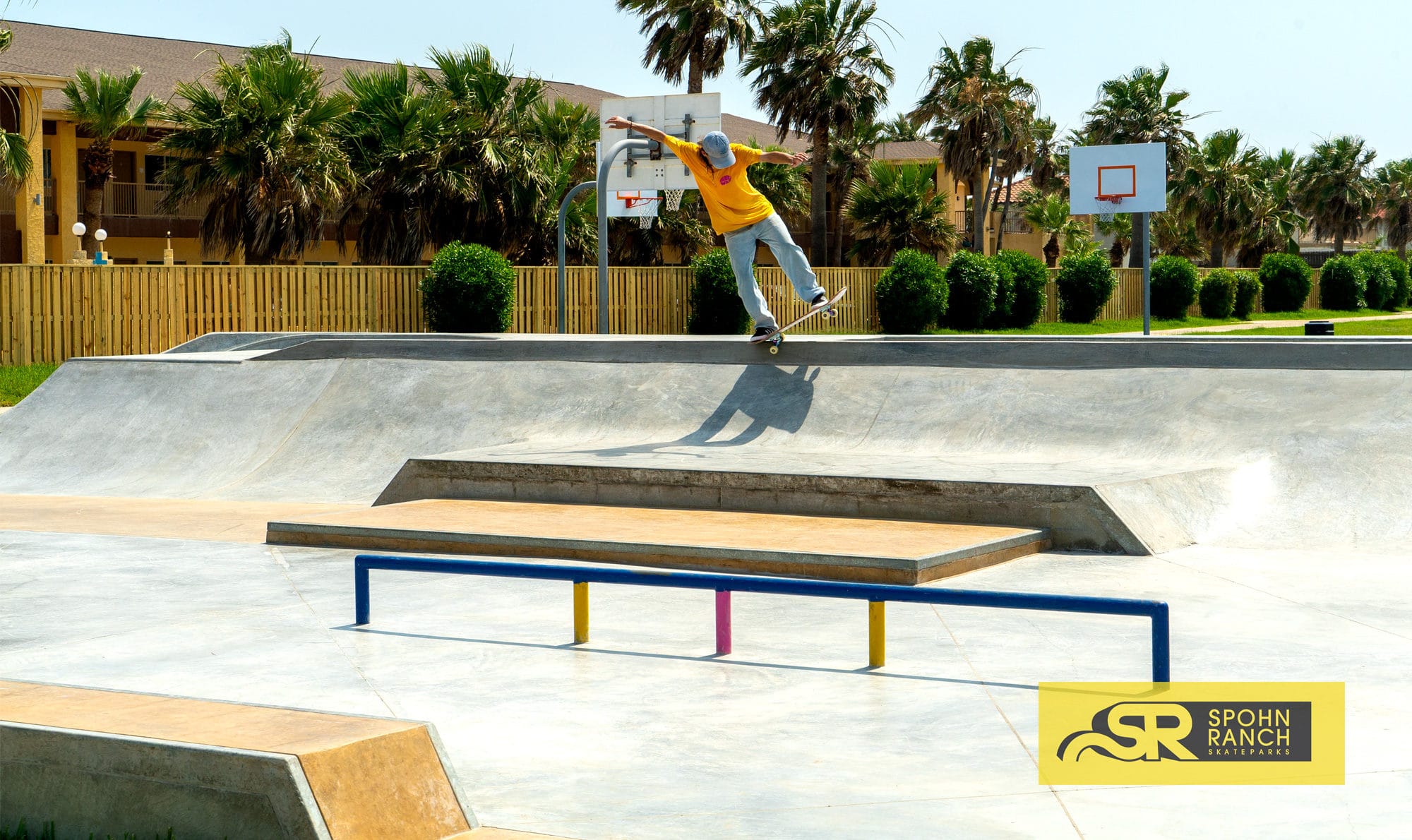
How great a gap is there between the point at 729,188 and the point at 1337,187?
2641 inches

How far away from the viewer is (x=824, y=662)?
5809 millimetres

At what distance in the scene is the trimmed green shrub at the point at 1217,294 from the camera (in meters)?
42.8

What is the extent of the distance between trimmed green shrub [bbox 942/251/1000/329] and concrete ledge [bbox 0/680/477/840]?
2920 centimetres

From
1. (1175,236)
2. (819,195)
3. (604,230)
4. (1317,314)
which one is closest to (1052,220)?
(1175,236)

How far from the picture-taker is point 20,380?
71.2 ft

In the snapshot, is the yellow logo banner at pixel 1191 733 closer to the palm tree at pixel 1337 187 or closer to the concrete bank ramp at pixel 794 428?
the concrete bank ramp at pixel 794 428

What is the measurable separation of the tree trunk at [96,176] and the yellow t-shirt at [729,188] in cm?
2546

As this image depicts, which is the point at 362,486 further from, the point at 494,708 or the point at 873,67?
the point at 873,67

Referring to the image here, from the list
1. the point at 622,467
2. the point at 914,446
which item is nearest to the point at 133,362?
the point at 622,467

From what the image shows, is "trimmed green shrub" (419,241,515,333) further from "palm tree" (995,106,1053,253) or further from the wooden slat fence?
"palm tree" (995,106,1053,253)

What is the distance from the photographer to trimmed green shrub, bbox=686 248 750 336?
27.0m

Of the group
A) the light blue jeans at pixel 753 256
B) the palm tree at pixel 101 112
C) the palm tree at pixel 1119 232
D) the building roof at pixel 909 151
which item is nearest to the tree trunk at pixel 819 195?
the palm tree at pixel 101 112

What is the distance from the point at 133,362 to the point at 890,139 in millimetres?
52751

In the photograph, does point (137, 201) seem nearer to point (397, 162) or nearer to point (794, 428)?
point (397, 162)
